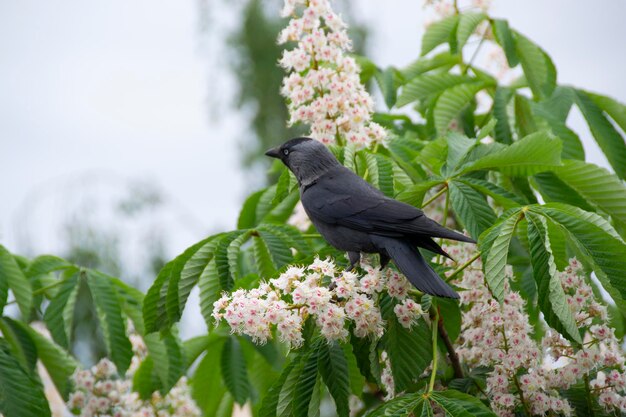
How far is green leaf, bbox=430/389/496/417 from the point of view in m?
1.95

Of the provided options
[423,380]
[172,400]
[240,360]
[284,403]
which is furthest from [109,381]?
[423,380]

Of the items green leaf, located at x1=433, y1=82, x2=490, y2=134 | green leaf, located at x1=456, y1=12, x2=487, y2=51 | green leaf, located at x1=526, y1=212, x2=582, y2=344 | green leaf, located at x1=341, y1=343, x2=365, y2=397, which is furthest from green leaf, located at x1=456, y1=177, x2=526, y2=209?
green leaf, located at x1=456, y1=12, x2=487, y2=51

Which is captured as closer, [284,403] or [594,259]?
[594,259]

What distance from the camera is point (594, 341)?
225cm

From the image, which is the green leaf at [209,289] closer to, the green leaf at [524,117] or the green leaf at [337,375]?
the green leaf at [337,375]

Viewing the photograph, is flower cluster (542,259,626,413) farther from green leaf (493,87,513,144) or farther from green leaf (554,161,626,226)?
green leaf (493,87,513,144)

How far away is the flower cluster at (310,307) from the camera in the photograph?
1.99 meters

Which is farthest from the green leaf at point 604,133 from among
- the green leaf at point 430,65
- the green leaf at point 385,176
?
the green leaf at point 385,176

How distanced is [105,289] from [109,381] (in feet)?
1.61

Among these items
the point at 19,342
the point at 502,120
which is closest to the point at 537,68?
the point at 502,120

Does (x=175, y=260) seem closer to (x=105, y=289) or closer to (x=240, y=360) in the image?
(x=105, y=289)

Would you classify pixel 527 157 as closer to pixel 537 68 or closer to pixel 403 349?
pixel 403 349

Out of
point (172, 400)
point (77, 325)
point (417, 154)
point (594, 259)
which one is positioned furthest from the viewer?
point (77, 325)

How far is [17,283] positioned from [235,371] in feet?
2.80
